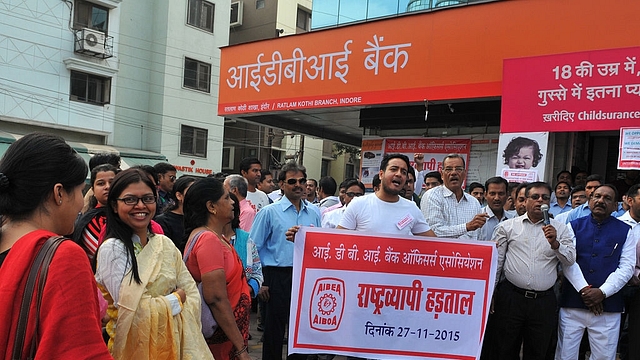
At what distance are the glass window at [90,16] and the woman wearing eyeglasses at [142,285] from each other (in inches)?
798

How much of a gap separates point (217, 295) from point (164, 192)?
9.54 ft

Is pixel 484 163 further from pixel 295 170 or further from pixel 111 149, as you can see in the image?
pixel 111 149

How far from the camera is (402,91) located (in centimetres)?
802

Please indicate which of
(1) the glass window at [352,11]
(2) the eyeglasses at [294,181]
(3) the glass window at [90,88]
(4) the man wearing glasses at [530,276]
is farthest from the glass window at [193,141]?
(4) the man wearing glasses at [530,276]

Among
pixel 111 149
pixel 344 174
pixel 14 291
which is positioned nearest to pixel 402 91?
pixel 14 291

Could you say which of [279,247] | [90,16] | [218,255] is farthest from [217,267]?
[90,16]

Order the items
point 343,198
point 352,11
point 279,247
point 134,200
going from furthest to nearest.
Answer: point 352,11 < point 343,198 < point 279,247 < point 134,200

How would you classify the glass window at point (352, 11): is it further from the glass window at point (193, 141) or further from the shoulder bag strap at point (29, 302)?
the glass window at point (193, 141)

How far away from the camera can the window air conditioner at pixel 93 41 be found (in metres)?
19.5

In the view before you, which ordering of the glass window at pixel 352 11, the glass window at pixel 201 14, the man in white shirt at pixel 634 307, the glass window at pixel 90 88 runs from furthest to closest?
the glass window at pixel 201 14 → the glass window at pixel 90 88 → the glass window at pixel 352 11 → the man in white shirt at pixel 634 307

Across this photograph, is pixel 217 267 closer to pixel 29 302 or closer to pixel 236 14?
pixel 29 302

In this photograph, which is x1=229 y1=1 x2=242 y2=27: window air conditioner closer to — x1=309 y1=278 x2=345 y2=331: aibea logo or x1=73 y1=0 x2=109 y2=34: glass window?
x1=73 y1=0 x2=109 y2=34: glass window

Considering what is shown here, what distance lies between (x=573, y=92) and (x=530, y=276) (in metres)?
3.27

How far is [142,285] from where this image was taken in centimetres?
232
